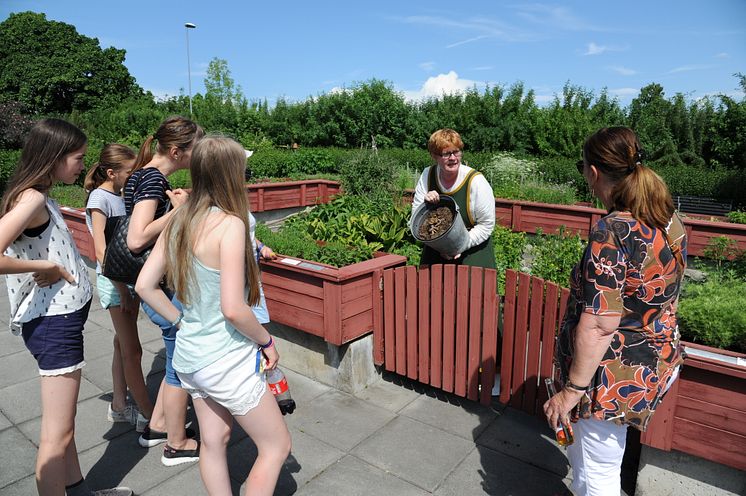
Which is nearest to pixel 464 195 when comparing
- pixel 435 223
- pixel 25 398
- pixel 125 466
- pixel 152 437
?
pixel 435 223

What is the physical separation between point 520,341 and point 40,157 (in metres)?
2.85

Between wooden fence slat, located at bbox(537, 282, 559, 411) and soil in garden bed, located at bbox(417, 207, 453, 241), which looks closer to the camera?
wooden fence slat, located at bbox(537, 282, 559, 411)

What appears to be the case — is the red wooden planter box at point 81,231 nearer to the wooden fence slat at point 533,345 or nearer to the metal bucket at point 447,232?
the metal bucket at point 447,232

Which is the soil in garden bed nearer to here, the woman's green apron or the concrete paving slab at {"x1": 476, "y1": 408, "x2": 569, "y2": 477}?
the woman's green apron

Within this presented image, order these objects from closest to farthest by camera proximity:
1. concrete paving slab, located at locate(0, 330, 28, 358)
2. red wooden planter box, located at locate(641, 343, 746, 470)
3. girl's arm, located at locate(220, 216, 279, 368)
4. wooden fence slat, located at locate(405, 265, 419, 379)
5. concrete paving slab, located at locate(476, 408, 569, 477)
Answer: girl's arm, located at locate(220, 216, 279, 368) → red wooden planter box, located at locate(641, 343, 746, 470) → concrete paving slab, located at locate(476, 408, 569, 477) → wooden fence slat, located at locate(405, 265, 419, 379) → concrete paving slab, located at locate(0, 330, 28, 358)

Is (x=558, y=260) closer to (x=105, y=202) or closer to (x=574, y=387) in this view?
(x=574, y=387)

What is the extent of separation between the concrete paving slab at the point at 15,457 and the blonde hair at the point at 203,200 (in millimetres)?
1956

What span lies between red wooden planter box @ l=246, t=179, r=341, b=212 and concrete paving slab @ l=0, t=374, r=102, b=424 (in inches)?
254

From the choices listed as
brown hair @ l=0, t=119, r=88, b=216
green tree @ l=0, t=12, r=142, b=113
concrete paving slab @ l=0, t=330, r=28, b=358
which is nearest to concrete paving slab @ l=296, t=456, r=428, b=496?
brown hair @ l=0, t=119, r=88, b=216

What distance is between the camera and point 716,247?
625 cm

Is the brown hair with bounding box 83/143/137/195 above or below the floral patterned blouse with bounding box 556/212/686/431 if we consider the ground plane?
above

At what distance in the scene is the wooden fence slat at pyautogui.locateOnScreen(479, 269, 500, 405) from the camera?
11.0 ft

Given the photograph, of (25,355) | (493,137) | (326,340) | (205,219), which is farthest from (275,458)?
(493,137)

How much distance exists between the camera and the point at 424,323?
3.70m
